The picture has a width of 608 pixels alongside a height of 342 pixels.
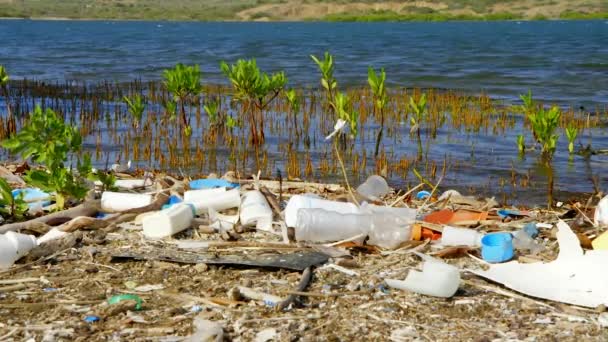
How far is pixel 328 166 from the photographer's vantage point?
994 cm

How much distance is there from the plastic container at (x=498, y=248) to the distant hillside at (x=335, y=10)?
105 meters

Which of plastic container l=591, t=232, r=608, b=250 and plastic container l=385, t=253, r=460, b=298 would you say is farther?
plastic container l=591, t=232, r=608, b=250

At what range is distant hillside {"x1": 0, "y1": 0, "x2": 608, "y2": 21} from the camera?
11019 centimetres

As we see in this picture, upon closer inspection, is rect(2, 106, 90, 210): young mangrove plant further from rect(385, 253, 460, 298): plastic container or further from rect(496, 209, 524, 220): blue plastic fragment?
rect(496, 209, 524, 220): blue plastic fragment

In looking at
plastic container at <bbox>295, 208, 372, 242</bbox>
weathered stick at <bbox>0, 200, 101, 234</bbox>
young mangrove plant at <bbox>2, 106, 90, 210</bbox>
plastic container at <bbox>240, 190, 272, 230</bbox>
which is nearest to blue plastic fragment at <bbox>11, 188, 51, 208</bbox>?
young mangrove plant at <bbox>2, 106, 90, 210</bbox>

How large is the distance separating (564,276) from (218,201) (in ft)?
7.69

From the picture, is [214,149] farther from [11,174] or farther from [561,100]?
[561,100]

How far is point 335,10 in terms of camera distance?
403 feet

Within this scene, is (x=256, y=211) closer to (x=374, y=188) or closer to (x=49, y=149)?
(x=49, y=149)

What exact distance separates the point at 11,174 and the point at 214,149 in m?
4.41

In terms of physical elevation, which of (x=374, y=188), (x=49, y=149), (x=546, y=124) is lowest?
(x=374, y=188)

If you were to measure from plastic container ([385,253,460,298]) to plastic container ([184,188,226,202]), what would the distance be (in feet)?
6.21

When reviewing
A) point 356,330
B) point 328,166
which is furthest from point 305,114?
point 356,330

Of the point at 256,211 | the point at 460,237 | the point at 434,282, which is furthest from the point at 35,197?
the point at 434,282
